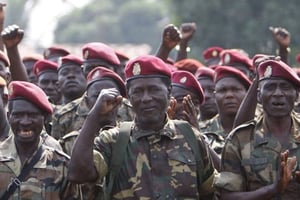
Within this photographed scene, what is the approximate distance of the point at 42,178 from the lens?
778 centimetres

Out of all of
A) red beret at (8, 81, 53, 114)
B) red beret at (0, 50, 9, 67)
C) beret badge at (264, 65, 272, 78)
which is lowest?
red beret at (0, 50, 9, 67)

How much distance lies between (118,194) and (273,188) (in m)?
1.04

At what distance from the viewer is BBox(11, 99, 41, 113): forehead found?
25.9 ft

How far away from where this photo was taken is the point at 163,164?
7527 mm

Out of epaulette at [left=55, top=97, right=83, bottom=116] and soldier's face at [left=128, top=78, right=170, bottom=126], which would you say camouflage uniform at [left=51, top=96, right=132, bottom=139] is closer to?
epaulette at [left=55, top=97, right=83, bottom=116]

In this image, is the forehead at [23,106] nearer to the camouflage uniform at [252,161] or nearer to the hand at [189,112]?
the hand at [189,112]

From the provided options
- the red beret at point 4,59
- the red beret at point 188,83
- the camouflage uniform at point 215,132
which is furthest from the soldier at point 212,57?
the red beret at point 4,59

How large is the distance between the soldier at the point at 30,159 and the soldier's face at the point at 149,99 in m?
0.68

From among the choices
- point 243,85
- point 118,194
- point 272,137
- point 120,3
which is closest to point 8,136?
point 118,194

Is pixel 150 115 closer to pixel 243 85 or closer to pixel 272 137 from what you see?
pixel 272 137

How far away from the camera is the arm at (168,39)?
10844 mm

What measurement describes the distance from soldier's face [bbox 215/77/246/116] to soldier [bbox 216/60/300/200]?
2.13 metres

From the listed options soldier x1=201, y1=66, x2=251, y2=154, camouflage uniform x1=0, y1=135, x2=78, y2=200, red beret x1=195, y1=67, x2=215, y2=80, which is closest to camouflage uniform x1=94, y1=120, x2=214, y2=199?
camouflage uniform x1=0, y1=135, x2=78, y2=200

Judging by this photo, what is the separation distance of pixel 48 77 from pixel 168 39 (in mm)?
1439
